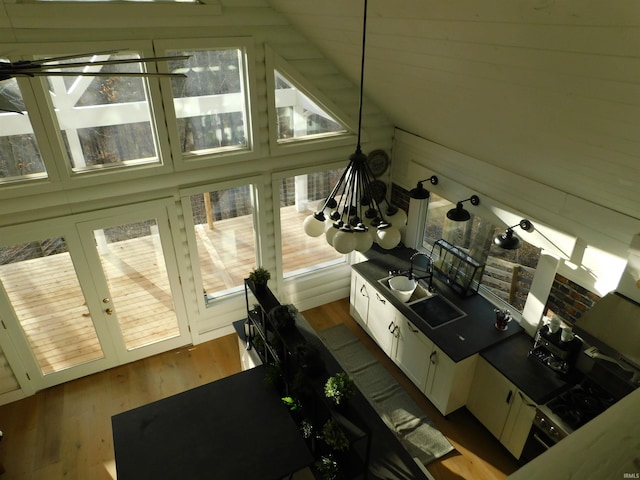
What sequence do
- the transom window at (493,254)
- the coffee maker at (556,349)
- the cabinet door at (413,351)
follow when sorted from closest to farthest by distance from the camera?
the coffee maker at (556,349) → the transom window at (493,254) → the cabinet door at (413,351)

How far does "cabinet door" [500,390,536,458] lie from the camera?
3520 millimetres

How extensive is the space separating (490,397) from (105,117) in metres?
4.05

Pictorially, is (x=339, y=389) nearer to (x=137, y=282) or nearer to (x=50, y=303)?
(x=137, y=282)

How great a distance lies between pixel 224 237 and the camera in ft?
15.8

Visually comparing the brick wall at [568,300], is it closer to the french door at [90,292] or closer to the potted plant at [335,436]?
the potted plant at [335,436]

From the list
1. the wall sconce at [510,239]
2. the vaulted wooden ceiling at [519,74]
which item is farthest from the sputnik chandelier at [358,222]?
the wall sconce at [510,239]

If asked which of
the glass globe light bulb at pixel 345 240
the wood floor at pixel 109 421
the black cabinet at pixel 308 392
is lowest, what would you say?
the wood floor at pixel 109 421

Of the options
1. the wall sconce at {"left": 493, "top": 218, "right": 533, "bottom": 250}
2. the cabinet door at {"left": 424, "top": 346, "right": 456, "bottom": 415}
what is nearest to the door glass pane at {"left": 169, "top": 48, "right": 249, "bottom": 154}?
the wall sconce at {"left": 493, "top": 218, "right": 533, "bottom": 250}

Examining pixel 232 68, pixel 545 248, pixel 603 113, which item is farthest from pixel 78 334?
pixel 603 113

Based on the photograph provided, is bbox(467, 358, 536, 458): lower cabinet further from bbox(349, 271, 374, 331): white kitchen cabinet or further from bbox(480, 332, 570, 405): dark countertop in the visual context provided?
bbox(349, 271, 374, 331): white kitchen cabinet

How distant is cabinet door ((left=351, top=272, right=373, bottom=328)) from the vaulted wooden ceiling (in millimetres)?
1791

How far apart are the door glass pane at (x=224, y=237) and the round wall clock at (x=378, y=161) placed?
142cm

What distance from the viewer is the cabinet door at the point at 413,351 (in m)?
4.22

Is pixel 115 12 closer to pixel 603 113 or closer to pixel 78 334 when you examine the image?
pixel 78 334
